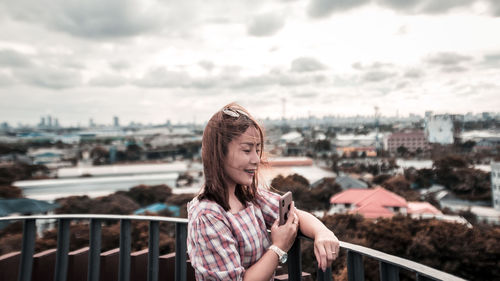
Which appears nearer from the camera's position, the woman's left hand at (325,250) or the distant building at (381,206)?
the woman's left hand at (325,250)

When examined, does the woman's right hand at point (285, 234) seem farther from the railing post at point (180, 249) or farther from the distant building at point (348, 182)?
the distant building at point (348, 182)

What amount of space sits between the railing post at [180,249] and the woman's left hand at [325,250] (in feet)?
2.07

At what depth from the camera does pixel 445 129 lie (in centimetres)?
2227

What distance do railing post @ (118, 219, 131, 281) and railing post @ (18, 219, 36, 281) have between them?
48 centimetres

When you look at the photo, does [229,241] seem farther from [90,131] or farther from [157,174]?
[157,174]

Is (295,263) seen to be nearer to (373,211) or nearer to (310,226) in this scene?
(310,226)

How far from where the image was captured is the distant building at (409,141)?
80.9 ft

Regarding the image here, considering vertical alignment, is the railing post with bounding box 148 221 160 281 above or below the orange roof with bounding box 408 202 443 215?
above

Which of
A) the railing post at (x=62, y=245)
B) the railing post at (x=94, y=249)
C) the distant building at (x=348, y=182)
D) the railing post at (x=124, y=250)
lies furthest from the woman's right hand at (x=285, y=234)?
the distant building at (x=348, y=182)

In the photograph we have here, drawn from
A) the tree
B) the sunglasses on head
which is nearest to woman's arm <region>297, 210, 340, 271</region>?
the sunglasses on head

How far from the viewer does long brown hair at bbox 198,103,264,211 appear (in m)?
0.97

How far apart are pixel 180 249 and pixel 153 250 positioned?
138mm

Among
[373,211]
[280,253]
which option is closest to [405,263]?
[280,253]

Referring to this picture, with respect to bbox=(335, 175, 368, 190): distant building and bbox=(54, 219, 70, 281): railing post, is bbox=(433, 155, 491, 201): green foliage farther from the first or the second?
bbox=(54, 219, 70, 281): railing post
